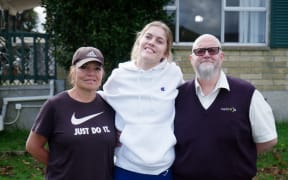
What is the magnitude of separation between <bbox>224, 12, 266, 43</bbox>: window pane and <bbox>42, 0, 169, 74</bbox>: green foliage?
9.38ft

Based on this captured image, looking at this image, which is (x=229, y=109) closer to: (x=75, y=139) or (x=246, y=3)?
(x=75, y=139)

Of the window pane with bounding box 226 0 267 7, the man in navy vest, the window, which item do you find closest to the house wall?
the window

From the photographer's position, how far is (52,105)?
3125 mm

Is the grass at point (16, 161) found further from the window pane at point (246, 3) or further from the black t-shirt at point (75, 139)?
the window pane at point (246, 3)

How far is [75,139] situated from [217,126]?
956 mm

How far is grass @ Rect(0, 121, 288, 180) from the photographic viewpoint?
618cm

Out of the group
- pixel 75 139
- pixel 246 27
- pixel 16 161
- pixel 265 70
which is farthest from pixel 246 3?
pixel 75 139

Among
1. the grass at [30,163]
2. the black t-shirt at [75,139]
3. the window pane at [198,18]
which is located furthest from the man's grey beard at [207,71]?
the window pane at [198,18]

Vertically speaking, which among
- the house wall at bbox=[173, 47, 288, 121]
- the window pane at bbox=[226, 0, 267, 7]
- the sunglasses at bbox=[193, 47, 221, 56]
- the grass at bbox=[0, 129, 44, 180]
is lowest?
the grass at bbox=[0, 129, 44, 180]

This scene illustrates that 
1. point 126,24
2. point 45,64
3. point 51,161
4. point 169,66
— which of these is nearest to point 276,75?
point 126,24

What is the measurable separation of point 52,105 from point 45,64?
5.97 metres

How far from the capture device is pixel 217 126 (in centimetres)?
319

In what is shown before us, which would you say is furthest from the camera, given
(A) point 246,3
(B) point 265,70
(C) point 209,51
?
(A) point 246,3

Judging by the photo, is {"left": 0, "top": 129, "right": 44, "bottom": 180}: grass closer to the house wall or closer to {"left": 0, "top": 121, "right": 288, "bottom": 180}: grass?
{"left": 0, "top": 121, "right": 288, "bottom": 180}: grass
